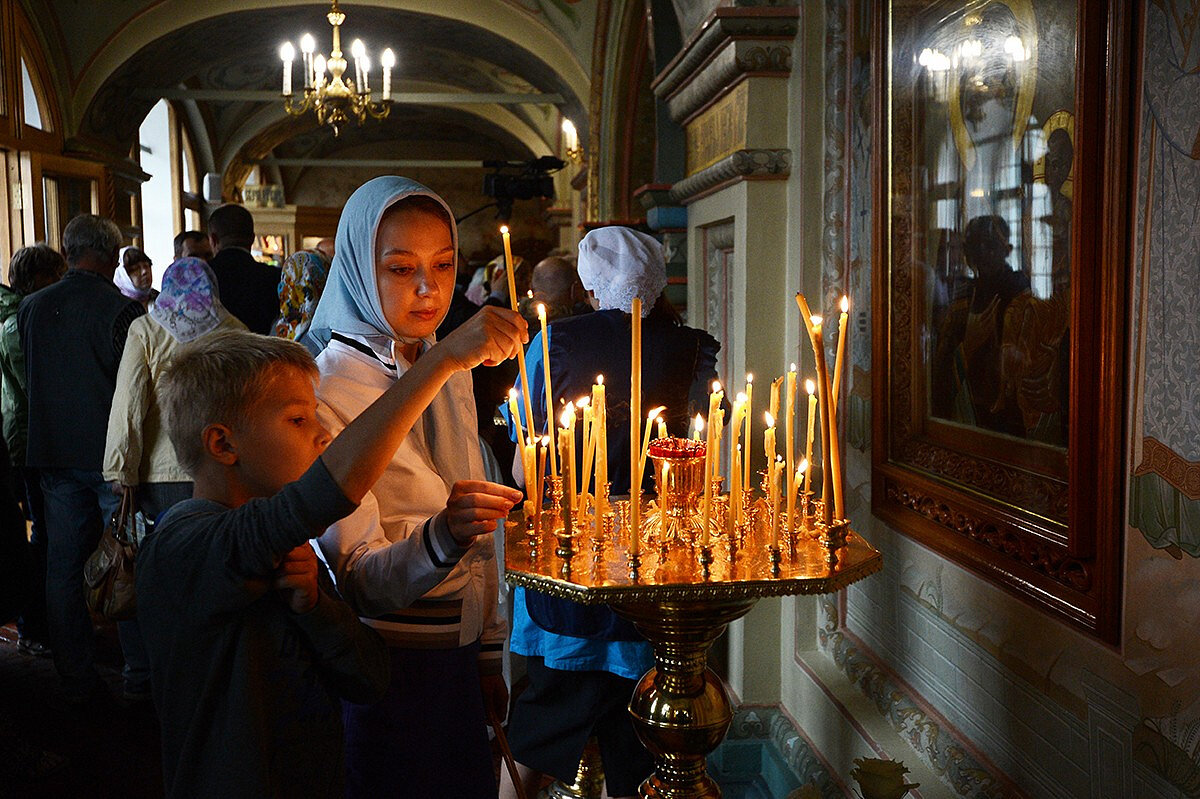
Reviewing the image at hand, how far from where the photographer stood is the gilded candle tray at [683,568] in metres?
1.64

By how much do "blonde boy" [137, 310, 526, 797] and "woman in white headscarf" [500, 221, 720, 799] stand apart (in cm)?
118

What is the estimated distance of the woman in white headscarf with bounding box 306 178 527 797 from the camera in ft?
5.67

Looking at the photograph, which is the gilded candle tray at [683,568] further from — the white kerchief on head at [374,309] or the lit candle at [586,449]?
the white kerchief on head at [374,309]

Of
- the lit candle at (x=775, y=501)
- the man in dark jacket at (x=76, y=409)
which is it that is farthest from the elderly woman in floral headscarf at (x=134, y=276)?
the lit candle at (x=775, y=501)

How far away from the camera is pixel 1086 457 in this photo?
1.75 m

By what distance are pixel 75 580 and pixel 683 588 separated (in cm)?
344

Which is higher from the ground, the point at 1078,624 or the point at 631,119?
the point at 631,119

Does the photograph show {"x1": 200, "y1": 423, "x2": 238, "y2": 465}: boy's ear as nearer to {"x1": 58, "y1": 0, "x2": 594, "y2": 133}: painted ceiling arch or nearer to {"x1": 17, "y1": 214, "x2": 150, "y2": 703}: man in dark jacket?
{"x1": 17, "y1": 214, "x2": 150, "y2": 703}: man in dark jacket

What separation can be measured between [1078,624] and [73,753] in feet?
11.1

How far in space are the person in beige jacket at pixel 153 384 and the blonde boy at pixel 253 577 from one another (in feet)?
7.64

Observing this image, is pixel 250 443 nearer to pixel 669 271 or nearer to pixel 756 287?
pixel 756 287

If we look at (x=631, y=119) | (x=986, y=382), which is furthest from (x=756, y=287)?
(x=631, y=119)

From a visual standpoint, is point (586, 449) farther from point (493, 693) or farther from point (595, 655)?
point (595, 655)

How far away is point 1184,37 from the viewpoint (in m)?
1.49
